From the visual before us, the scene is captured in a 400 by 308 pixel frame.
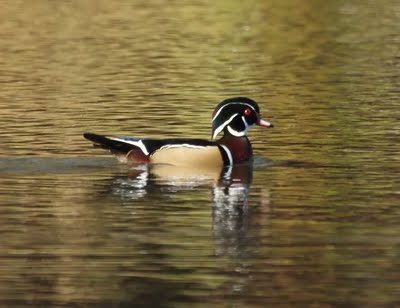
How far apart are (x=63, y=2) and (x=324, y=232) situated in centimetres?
3871

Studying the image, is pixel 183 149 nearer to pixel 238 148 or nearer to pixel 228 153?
pixel 228 153

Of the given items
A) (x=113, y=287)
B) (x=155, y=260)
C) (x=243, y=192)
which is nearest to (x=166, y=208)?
(x=243, y=192)

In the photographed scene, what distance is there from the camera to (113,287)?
1257 cm

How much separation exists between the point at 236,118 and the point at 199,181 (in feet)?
7.48

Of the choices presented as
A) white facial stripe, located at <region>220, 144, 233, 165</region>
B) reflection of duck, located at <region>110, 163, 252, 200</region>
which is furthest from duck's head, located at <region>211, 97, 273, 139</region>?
reflection of duck, located at <region>110, 163, 252, 200</region>

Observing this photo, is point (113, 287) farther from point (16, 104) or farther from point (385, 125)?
point (16, 104)

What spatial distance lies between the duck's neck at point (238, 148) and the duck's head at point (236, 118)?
0.40 ft

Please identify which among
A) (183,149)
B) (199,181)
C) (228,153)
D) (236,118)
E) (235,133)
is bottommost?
(199,181)

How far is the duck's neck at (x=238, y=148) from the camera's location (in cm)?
2030

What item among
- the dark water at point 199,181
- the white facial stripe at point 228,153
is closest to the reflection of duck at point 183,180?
the dark water at point 199,181

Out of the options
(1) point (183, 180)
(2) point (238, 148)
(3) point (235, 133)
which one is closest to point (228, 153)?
(2) point (238, 148)

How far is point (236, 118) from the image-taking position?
68.4ft

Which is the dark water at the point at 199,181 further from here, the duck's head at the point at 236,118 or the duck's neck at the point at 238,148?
the duck's head at the point at 236,118

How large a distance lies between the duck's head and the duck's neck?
0.12m
